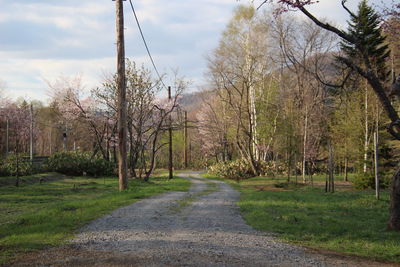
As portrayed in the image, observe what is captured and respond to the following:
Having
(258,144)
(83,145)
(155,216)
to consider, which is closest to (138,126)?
(258,144)

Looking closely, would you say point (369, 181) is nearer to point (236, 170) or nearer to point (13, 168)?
point (236, 170)

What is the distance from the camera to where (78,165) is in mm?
30531

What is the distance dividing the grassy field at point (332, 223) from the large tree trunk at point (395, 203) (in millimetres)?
251

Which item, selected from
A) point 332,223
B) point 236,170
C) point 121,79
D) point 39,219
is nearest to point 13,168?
point 121,79

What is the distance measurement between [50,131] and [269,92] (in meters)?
39.5

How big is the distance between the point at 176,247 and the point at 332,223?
4.73 meters

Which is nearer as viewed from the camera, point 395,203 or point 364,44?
point 395,203

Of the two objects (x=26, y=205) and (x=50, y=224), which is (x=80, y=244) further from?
(x=26, y=205)

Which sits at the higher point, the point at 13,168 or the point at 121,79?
the point at 121,79

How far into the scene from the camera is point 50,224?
884 cm

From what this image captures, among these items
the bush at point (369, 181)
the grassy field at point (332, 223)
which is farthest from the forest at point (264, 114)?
the grassy field at point (332, 223)

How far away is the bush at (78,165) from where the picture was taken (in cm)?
3023

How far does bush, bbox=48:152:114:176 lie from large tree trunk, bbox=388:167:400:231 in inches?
989

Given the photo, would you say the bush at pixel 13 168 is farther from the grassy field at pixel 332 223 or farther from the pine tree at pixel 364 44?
the pine tree at pixel 364 44
